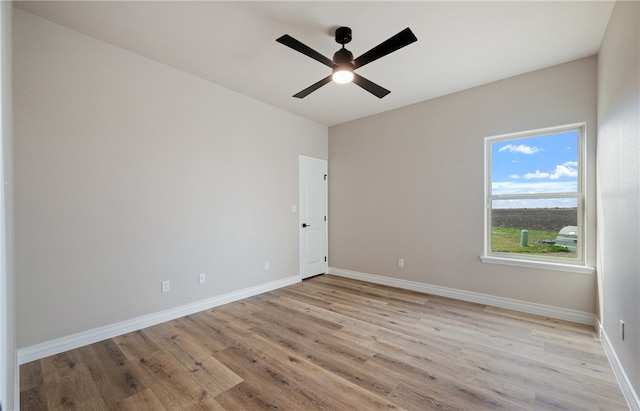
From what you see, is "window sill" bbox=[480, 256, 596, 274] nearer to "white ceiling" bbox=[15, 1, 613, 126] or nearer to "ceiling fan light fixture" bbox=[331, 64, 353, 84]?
"white ceiling" bbox=[15, 1, 613, 126]

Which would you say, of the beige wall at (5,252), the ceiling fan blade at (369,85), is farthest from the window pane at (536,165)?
the beige wall at (5,252)

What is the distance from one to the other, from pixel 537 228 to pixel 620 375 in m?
1.68

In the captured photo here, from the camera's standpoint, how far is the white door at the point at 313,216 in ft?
15.9

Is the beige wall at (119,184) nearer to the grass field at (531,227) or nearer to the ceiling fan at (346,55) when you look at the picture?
the ceiling fan at (346,55)

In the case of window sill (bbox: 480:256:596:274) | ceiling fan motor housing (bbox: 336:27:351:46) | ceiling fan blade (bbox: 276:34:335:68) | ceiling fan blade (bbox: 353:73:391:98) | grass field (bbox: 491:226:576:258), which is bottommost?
window sill (bbox: 480:256:596:274)

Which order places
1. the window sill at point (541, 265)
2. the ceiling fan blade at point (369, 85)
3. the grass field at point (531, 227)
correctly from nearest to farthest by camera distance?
the ceiling fan blade at point (369, 85) < the window sill at point (541, 265) < the grass field at point (531, 227)

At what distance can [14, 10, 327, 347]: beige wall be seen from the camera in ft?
7.80

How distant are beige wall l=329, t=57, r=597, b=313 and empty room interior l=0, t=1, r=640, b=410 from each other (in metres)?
0.03

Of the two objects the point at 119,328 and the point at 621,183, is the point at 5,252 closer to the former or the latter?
the point at 119,328

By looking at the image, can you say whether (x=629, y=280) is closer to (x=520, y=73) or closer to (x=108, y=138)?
(x=520, y=73)

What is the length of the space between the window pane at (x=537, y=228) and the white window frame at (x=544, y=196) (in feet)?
0.13

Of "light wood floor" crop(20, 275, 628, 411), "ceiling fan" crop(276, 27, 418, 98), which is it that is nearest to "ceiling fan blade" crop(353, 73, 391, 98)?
"ceiling fan" crop(276, 27, 418, 98)

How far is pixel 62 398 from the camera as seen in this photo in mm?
1949

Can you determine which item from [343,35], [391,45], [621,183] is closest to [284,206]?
[343,35]
